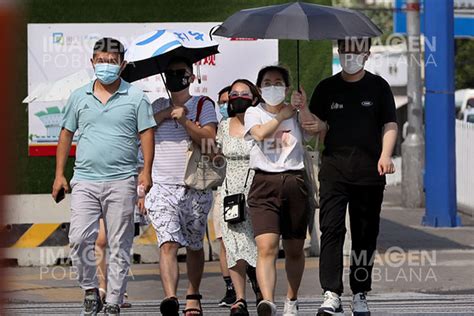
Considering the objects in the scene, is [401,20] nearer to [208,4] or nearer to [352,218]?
[208,4]

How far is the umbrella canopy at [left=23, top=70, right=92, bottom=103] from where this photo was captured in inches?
429

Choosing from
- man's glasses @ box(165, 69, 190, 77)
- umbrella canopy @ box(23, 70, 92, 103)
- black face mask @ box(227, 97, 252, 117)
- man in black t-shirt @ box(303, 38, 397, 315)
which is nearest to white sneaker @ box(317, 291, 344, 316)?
man in black t-shirt @ box(303, 38, 397, 315)

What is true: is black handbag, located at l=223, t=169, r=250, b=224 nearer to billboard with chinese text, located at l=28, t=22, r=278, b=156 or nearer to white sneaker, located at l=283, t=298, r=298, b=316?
white sneaker, located at l=283, t=298, r=298, b=316

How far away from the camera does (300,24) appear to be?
7.36 m

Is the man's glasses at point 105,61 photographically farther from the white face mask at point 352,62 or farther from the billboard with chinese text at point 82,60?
the billboard with chinese text at point 82,60

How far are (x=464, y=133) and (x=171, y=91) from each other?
13119mm

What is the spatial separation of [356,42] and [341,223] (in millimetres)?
1217

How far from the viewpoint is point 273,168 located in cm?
710

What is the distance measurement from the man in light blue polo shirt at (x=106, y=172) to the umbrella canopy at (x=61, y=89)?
13.1 feet

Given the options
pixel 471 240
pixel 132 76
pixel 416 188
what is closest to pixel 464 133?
pixel 416 188

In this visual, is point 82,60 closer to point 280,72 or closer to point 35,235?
point 35,235

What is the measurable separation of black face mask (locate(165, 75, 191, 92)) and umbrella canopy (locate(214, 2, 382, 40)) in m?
0.40

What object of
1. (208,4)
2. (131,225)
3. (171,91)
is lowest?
(131,225)

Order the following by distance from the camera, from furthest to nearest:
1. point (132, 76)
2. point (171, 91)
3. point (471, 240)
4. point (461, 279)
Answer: point (471, 240), point (461, 279), point (132, 76), point (171, 91)
